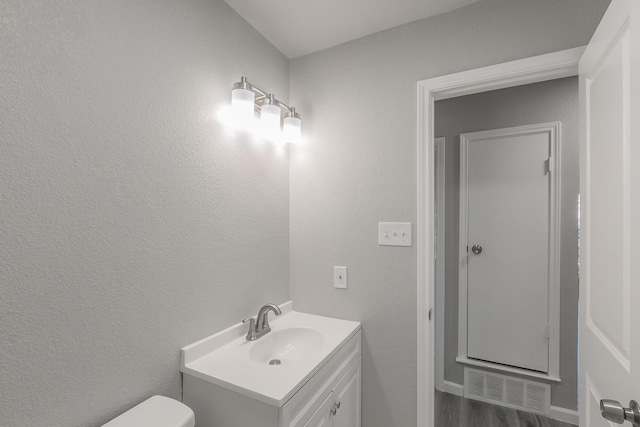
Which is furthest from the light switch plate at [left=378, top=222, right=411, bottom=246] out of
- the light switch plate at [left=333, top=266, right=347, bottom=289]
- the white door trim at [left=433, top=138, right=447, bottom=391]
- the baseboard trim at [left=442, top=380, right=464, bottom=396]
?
the baseboard trim at [left=442, top=380, right=464, bottom=396]

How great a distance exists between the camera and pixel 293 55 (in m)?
1.77

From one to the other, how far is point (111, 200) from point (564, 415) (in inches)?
113

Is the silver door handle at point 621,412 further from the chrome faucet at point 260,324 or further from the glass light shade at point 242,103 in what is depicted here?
the glass light shade at point 242,103

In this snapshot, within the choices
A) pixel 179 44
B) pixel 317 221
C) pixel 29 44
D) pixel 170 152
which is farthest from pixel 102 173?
pixel 317 221

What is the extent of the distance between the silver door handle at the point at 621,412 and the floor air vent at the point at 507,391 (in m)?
1.69

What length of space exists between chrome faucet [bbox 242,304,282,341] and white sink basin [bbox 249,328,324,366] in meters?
0.03

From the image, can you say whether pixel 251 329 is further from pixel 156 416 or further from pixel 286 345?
pixel 156 416

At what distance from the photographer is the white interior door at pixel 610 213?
26.7 inches

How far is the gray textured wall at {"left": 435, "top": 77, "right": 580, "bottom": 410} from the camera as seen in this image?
75.9 inches

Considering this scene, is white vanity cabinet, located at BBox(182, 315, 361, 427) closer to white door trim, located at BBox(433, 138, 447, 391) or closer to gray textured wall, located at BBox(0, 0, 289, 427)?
gray textured wall, located at BBox(0, 0, 289, 427)

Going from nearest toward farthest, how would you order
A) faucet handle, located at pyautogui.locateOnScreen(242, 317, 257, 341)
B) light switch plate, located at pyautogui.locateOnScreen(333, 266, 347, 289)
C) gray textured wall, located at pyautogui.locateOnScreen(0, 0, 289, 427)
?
gray textured wall, located at pyautogui.locateOnScreen(0, 0, 289, 427) < faucet handle, located at pyautogui.locateOnScreen(242, 317, 257, 341) < light switch plate, located at pyautogui.locateOnScreen(333, 266, 347, 289)

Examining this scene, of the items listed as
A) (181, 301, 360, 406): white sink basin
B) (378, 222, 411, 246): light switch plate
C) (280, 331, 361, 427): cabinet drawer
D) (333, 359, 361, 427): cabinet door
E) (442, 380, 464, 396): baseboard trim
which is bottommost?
(442, 380, 464, 396): baseboard trim

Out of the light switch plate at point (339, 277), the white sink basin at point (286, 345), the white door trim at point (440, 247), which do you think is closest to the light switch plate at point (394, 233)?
the light switch plate at point (339, 277)

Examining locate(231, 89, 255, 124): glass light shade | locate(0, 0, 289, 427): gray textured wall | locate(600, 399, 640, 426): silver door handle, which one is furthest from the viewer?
locate(231, 89, 255, 124): glass light shade
